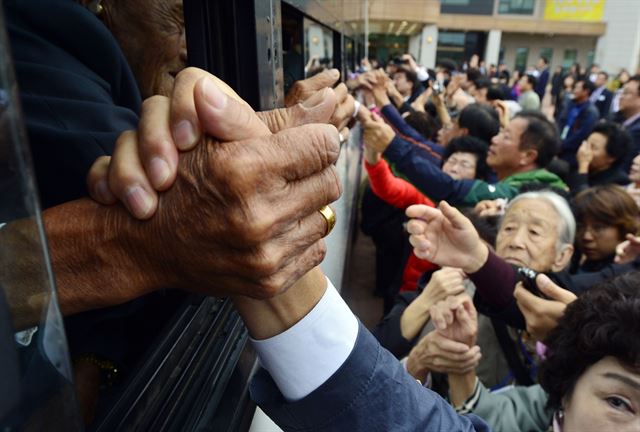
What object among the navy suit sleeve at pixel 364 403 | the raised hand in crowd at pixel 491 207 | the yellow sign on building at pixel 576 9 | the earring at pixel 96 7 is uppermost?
the yellow sign on building at pixel 576 9

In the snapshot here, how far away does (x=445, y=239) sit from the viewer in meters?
1.74

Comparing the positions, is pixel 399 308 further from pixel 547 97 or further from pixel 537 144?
pixel 547 97

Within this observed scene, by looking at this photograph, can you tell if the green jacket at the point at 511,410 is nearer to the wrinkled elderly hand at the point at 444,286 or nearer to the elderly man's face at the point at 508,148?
the wrinkled elderly hand at the point at 444,286

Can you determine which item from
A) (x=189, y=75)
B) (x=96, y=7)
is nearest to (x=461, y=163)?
(x=96, y=7)

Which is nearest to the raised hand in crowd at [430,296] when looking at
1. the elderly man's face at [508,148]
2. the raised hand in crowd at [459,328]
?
→ the raised hand in crowd at [459,328]

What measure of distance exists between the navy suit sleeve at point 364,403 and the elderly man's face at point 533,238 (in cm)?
143

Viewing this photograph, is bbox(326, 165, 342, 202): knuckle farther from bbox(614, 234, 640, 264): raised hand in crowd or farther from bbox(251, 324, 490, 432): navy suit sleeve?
bbox(614, 234, 640, 264): raised hand in crowd

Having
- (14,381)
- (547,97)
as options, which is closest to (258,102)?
(14,381)

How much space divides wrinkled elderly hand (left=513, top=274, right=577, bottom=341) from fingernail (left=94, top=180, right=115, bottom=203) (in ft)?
4.54

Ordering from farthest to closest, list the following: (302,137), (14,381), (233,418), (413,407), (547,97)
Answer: (547,97)
(233,418)
(413,407)
(302,137)
(14,381)

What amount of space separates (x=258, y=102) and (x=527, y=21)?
1207 inches

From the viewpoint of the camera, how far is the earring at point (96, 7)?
1092 millimetres

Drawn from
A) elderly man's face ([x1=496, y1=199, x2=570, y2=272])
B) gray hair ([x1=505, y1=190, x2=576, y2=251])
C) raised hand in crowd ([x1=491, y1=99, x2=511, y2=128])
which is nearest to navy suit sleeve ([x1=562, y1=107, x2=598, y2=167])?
raised hand in crowd ([x1=491, y1=99, x2=511, y2=128])

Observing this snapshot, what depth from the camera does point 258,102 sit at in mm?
1196
